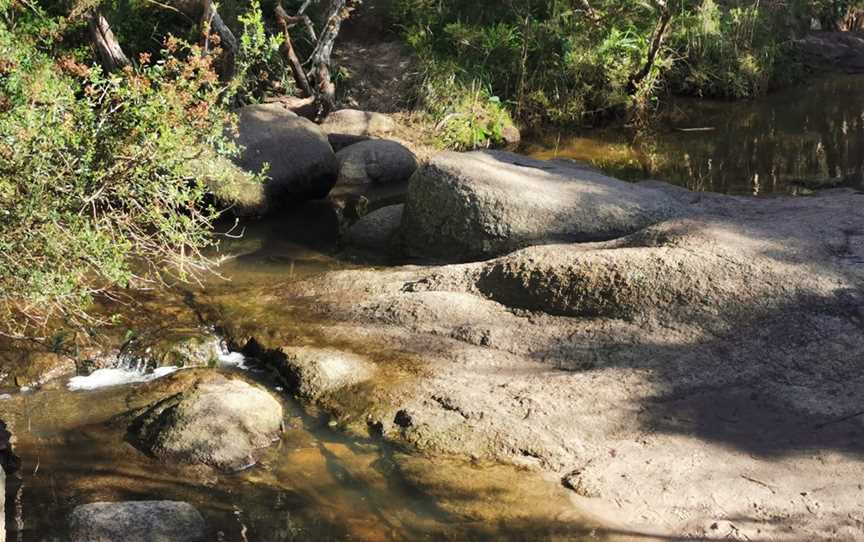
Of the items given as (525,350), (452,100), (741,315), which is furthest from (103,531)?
(452,100)

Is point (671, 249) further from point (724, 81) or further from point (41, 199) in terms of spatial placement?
point (724, 81)

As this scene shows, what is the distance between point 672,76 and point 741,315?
37.1ft

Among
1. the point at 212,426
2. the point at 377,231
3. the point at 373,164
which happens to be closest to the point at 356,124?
the point at 373,164

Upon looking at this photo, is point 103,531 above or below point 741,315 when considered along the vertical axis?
below

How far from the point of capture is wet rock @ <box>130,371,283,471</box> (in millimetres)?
5473

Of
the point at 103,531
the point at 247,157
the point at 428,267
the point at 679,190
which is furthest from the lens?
the point at 247,157

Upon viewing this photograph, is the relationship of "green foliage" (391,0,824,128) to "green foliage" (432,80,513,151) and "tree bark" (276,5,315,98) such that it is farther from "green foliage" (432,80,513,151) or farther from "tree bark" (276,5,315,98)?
"tree bark" (276,5,315,98)

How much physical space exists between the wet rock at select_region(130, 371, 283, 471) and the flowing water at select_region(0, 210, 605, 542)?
77mm

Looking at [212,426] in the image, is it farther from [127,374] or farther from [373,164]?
[373,164]

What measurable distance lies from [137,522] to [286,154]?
6485 mm

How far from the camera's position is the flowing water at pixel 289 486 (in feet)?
15.9

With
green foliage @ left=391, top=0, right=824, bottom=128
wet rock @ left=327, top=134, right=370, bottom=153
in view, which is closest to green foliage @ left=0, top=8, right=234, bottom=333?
wet rock @ left=327, top=134, right=370, bottom=153

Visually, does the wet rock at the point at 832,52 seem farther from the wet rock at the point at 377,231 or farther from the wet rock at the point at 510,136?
the wet rock at the point at 377,231

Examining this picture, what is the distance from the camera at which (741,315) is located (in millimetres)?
6230
